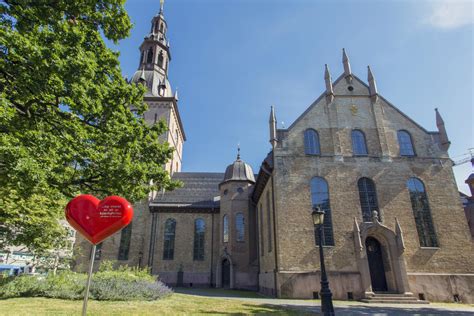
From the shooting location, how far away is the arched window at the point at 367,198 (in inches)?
731

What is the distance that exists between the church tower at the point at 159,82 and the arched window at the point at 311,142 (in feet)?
64.1

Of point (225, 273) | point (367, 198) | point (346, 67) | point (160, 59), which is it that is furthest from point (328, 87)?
point (160, 59)

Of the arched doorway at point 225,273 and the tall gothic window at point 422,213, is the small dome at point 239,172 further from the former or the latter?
the tall gothic window at point 422,213

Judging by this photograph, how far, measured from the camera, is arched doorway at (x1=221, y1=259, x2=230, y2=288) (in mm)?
26967

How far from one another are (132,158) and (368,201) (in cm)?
1549

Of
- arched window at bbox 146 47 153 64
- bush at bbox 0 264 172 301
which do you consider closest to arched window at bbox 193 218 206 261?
bush at bbox 0 264 172 301

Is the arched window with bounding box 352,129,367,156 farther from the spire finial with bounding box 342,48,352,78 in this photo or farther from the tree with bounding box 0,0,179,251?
the tree with bounding box 0,0,179,251

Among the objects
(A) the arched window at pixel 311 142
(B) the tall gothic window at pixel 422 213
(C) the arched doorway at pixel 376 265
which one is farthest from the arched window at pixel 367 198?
(A) the arched window at pixel 311 142

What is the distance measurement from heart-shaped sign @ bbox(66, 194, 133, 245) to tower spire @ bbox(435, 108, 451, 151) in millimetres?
22834

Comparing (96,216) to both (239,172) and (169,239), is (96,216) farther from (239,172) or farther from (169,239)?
(169,239)

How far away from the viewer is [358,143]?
20.6m

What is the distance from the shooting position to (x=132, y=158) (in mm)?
11000

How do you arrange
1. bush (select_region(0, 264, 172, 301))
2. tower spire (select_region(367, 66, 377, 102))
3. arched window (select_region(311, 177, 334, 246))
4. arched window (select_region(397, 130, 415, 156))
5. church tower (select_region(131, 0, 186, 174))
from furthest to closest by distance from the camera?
church tower (select_region(131, 0, 186, 174))
tower spire (select_region(367, 66, 377, 102))
arched window (select_region(397, 130, 415, 156))
arched window (select_region(311, 177, 334, 246))
bush (select_region(0, 264, 172, 301))

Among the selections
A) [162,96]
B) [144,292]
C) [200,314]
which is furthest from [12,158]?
[162,96]
